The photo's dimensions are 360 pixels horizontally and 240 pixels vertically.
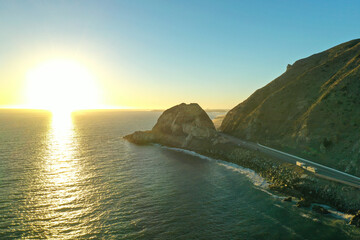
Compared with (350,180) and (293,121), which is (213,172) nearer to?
(350,180)

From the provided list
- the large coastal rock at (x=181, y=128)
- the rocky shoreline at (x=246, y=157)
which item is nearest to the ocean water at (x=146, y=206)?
the rocky shoreline at (x=246, y=157)

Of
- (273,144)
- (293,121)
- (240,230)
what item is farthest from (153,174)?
(293,121)

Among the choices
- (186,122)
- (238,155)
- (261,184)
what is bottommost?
(261,184)

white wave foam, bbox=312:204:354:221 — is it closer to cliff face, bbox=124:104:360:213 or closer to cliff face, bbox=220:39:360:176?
cliff face, bbox=124:104:360:213

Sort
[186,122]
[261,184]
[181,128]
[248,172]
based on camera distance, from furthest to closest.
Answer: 1. [181,128]
2. [186,122]
3. [248,172]
4. [261,184]

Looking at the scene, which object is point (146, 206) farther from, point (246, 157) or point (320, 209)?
point (246, 157)

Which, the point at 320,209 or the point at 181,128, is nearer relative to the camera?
the point at 320,209

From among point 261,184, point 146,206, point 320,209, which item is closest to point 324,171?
point 261,184

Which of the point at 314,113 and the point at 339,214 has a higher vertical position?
the point at 314,113
